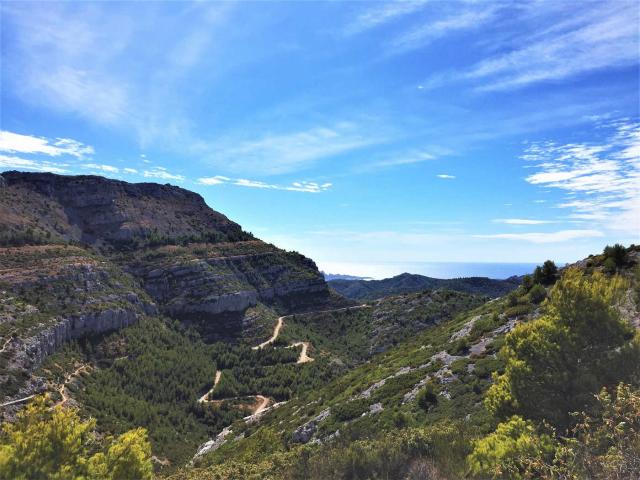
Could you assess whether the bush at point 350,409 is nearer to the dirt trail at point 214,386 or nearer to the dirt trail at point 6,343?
the dirt trail at point 214,386

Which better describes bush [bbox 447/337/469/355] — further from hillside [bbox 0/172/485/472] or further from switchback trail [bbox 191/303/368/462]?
hillside [bbox 0/172/485/472]

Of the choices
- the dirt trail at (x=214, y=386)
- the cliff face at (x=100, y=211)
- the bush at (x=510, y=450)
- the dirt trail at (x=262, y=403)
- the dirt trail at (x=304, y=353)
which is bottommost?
the dirt trail at (x=262, y=403)

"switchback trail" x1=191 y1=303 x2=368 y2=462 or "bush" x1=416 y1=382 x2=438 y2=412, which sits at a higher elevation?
"bush" x1=416 y1=382 x2=438 y2=412

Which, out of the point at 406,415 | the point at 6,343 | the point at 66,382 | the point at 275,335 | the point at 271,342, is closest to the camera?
the point at 406,415

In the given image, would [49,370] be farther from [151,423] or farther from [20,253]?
[20,253]

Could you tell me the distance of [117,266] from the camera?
378 ft

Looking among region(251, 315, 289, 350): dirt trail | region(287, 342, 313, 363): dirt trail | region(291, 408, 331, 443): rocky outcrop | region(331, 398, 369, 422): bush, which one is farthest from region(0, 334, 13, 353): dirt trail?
region(287, 342, 313, 363): dirt trail

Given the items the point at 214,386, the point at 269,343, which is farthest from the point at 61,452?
the point at 269,343

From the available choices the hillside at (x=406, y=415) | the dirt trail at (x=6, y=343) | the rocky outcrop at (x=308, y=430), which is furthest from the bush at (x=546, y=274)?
the dirt trail at (x=6, y=343)

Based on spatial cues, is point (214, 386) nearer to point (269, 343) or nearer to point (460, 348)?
point (269, 343)

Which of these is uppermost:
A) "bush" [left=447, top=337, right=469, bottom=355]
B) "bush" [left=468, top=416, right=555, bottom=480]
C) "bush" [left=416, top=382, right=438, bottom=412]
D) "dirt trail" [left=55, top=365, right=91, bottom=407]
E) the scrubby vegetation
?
"bush" [left=468, top=416, right=555, bottom=480]

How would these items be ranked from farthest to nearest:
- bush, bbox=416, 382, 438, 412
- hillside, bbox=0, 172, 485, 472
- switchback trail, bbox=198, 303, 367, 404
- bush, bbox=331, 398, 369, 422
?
1. switchback trail, bbox=198, 303, 367, 404
2. hillside, bbox=0, 172, 485, 472
3. bush, bbox=331, 398, 369, 422
4. bush, bbox=416, 382, 438, 412

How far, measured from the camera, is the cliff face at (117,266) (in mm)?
74562

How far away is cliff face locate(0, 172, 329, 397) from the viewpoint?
74.6 m
